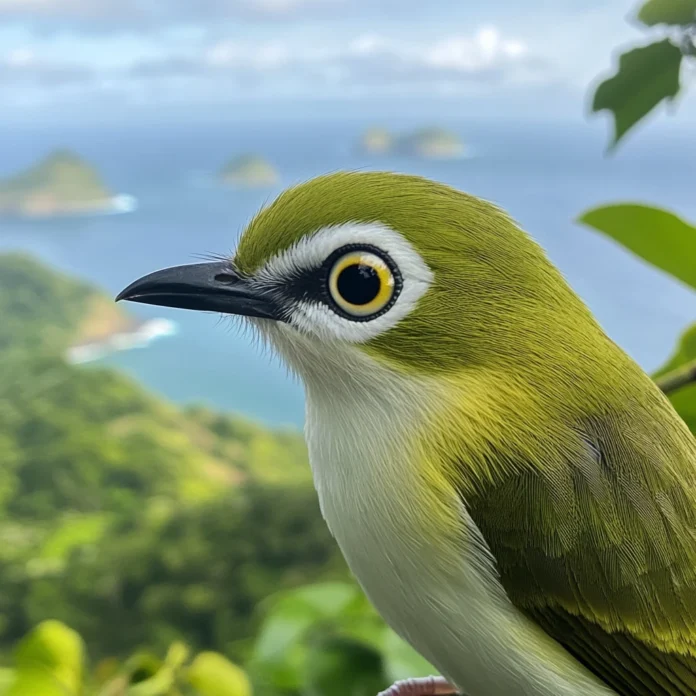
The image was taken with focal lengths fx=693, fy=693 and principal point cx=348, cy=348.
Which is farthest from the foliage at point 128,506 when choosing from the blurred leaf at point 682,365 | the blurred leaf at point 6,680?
the blurred leaf at point 682,365

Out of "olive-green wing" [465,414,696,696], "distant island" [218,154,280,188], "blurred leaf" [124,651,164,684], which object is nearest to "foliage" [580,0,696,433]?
"olive-green wing" [465,414,696,696]

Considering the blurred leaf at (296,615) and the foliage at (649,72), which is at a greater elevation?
the foliage at (649,72)

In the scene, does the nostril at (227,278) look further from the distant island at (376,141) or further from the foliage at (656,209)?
the distant island at (376,141)

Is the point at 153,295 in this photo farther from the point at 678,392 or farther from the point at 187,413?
the point at 187,413

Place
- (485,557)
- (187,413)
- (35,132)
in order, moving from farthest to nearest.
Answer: (35,132), (187,413), (485,557)

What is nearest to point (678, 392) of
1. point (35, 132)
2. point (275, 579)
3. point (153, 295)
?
point (153, 295)

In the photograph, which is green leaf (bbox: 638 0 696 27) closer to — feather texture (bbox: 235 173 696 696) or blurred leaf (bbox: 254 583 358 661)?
feather texture (bbox: 235 173 696 696)
